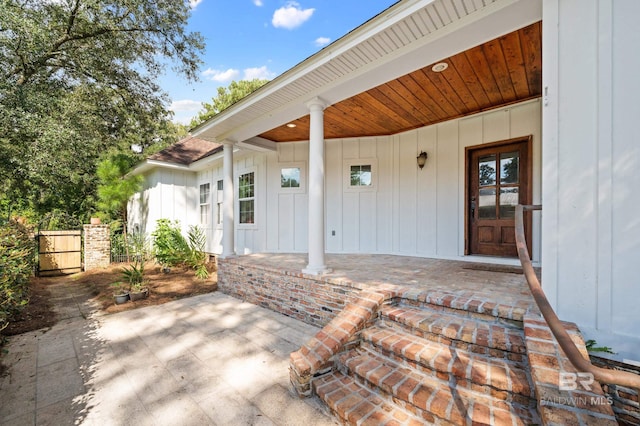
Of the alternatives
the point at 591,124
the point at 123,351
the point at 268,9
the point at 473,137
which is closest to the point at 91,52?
the point at 268,9

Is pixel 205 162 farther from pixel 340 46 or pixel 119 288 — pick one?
pixel 340 46

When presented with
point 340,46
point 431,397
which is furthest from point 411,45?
point 431,397

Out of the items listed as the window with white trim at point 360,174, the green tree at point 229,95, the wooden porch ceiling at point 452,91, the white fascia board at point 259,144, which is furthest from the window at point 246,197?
the green tree at point 229,95

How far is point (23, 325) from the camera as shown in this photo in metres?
3.72

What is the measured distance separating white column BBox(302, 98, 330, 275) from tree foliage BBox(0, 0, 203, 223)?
20.5 feet

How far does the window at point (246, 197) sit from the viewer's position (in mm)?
6934

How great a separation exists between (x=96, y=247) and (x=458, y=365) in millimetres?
9936

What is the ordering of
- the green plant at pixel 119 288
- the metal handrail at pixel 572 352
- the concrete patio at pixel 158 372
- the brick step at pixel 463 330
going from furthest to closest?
the green plant at pixel 119 288, the concrete patio at pixel 158 372, the brick step at pixel 463 330, the metal handrail at pixel 572 352

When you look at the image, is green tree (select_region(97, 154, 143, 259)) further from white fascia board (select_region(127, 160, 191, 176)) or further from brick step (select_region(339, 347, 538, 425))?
brick step (select_region(339, 347, 538, 425))

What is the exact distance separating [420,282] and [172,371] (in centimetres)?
277

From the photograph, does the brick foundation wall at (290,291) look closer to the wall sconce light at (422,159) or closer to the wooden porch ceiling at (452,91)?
the wooden porch ceiling at (452,91)

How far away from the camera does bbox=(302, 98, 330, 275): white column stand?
3.58 meters

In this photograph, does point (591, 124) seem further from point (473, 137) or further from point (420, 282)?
point (473, 137)

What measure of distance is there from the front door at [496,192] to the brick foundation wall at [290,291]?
2.93 metres
